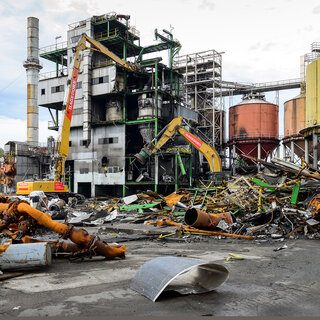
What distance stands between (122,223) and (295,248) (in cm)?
753

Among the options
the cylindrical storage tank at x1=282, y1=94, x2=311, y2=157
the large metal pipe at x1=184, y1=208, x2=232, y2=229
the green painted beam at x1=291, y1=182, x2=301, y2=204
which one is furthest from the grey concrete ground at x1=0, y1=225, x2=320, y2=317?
the cylindrical storage tank at x1=282, y1=94, x2=311, y2=157

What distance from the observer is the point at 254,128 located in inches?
1457

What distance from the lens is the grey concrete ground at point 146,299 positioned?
13.5 ft

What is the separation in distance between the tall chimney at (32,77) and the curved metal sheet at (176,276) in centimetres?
4333

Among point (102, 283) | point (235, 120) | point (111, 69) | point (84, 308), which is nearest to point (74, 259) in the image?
point (102, 283)

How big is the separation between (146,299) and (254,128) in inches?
1361

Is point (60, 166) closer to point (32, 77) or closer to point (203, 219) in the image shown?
point (203, 219)

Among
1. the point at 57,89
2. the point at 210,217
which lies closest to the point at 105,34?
the point at 57,89

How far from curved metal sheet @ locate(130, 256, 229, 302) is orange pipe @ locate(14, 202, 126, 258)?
1976mm

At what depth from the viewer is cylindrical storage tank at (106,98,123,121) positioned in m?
34.2

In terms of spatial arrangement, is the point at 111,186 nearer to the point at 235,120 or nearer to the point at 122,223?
A: the point at 235,120

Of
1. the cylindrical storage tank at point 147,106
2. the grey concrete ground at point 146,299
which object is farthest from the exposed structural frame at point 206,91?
the grey concrete ground at point 146,299

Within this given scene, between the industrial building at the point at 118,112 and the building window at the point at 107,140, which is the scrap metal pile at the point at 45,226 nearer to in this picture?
the industrial building at the point at 118,112

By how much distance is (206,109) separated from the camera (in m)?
42.4
